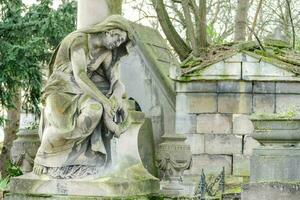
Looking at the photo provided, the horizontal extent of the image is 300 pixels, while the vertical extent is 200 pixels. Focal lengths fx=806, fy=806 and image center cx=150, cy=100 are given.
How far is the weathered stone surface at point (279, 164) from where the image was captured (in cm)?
827

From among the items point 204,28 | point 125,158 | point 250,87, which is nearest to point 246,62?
point 250,87

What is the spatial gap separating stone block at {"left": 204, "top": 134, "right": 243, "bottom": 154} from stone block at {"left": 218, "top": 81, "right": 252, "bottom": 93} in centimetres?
76

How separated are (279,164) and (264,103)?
17.3 ft

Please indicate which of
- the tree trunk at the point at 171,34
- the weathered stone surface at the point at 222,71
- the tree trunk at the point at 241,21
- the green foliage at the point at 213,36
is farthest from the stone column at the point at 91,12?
the green foliage at the point at 213,36

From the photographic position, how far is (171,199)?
359 inches

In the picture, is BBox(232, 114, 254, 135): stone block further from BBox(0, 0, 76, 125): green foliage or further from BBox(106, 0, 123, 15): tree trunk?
BBox(0, 0, 76, 125): green foliage

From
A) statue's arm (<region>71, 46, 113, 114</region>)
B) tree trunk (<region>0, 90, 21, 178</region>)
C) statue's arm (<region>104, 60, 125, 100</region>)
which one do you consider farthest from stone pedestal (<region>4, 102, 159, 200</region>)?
tree trunk (<region>0, 90, 21, 178</region>)

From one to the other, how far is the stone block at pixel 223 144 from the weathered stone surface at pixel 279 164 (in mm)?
5118

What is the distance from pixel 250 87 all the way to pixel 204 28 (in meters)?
4.13

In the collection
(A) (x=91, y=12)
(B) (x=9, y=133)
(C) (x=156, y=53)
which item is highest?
(A) (x=91, y=12)

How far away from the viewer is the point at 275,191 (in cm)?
822

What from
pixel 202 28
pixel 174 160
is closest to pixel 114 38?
pixel 174 160

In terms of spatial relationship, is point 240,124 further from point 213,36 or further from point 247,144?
point 213,36

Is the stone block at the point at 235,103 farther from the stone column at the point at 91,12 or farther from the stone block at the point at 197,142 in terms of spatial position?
the stone column at the point at 91,12
